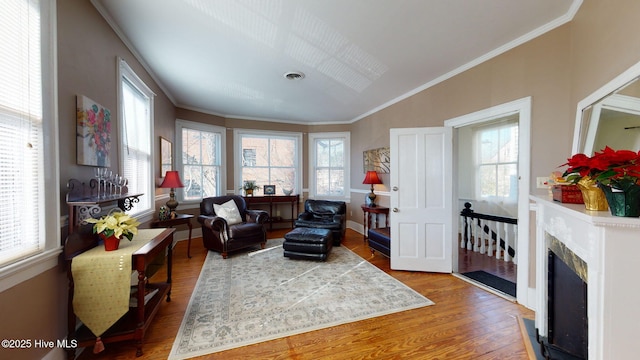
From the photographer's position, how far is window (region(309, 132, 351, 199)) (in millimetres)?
6207

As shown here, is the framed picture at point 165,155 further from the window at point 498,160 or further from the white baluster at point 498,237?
the window at point 498,160

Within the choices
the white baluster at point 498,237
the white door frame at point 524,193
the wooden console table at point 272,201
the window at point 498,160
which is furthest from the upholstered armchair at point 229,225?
the window at point 498,160

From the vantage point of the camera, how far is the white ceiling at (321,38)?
2059 millimetres

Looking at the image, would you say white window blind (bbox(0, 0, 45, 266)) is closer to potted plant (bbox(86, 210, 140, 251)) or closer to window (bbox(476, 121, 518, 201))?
potted plant (bbox(86, 210, 140, 251))

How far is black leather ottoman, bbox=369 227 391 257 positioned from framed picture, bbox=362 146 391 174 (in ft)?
4.66

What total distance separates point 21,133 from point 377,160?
4686mm

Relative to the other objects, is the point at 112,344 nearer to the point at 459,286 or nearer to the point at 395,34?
the point at 459,286

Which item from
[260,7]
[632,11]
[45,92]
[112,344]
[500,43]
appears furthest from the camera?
[500,43]

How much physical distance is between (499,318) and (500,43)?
275 centimetres

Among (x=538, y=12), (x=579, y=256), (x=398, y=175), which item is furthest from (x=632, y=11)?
(x=398, y=175)

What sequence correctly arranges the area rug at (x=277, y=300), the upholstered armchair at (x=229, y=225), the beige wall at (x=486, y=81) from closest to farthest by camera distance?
the beige wall at (x=486, y=81) → the area rug at (x=277, y=300) → the upholstered armchair at (x=229, y=225)

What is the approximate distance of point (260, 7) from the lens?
2.04m

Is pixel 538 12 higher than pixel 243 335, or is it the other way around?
pixel 538 12

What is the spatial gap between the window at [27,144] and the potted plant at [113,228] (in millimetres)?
231
